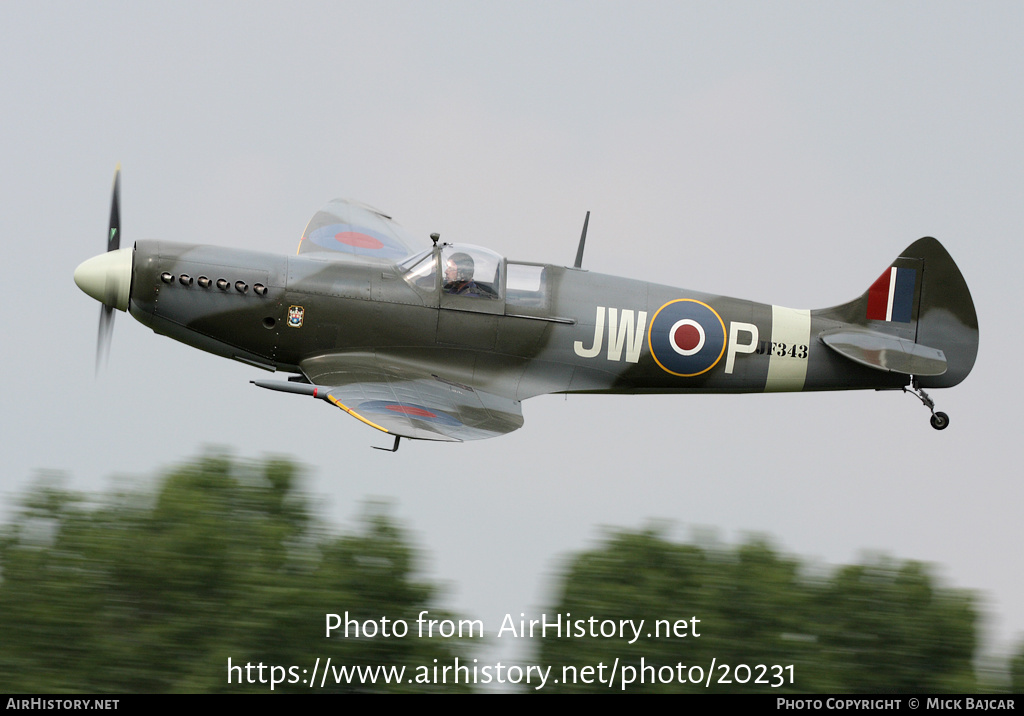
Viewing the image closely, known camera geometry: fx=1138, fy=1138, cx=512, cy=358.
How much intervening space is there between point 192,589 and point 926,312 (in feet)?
37.7

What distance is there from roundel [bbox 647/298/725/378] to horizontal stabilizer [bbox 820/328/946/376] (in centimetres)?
142

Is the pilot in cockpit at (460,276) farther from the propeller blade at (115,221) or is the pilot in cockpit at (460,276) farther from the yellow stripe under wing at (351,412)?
the propeller blade at (115,221)

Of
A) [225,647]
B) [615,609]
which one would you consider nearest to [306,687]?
[225,647]

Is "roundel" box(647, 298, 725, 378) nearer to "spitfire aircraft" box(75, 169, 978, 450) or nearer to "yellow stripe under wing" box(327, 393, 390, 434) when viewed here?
"spitfire aircraft" box(75, 169, 978, 450)

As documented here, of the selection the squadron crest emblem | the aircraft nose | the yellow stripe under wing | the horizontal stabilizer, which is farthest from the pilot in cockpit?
the horizontal stabilizer

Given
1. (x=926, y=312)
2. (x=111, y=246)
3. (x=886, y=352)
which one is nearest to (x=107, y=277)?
(x=111, y=246)

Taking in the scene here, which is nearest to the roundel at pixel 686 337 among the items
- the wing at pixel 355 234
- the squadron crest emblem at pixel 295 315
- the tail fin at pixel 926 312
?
the tail fin at pixel 926 312

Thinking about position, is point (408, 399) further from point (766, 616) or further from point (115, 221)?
point (766, 616)

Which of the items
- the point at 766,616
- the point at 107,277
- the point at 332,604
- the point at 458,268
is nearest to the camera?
the point at 107,277

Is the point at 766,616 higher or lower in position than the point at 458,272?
lower

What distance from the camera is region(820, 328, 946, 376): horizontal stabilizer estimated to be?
13.8 metres

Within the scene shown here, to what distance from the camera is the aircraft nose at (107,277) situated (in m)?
12.8

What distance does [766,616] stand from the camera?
17500 mm
